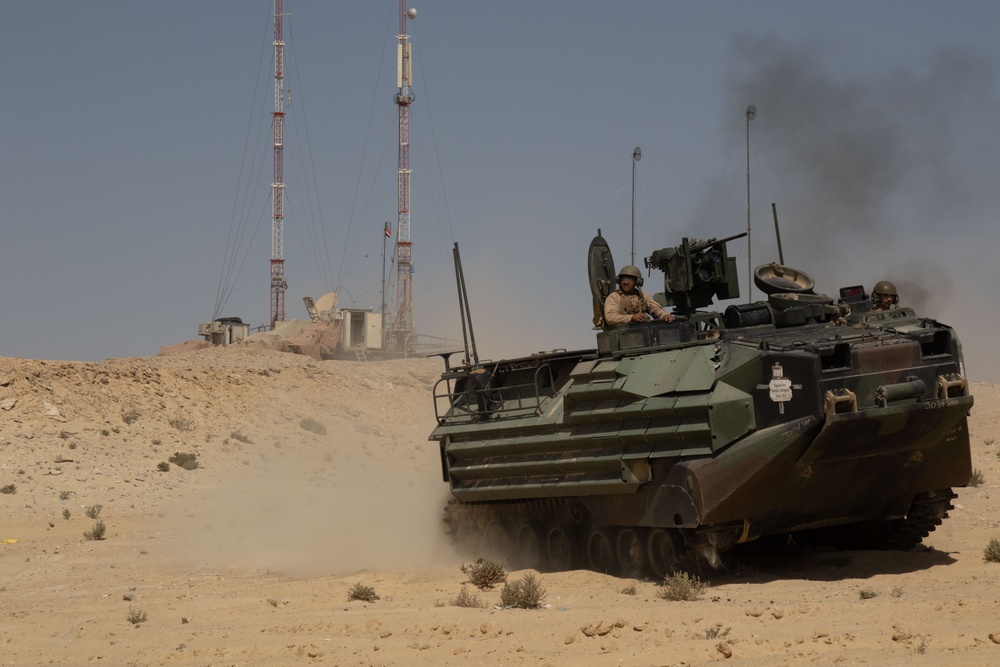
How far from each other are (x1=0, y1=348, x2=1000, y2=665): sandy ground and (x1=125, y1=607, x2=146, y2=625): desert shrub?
0.05m

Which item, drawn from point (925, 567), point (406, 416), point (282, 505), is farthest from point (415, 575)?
point (406, 416)

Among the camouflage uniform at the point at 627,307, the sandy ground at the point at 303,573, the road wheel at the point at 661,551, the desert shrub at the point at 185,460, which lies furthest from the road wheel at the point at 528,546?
the desert shrub at the point at 185,460

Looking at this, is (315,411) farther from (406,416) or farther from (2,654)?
(2,654)

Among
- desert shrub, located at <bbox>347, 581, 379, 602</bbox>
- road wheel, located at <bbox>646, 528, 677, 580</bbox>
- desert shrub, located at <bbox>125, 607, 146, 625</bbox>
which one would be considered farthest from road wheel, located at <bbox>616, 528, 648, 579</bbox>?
desert shrub, located at <bbox>125, 607, 146, 625</bbox>

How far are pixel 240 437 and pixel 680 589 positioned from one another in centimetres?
2659

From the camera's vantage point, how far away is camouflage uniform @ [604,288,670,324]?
16.2 meters

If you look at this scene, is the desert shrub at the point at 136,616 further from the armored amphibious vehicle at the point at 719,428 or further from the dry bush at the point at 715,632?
the dry bush at the point at 715,632

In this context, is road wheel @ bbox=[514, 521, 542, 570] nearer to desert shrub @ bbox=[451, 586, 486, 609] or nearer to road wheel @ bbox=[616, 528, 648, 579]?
road wheel @ bbox=[616, 528, 648, 579]

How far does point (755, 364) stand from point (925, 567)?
3.09 m

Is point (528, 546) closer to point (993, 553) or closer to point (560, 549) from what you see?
point (560, 549)

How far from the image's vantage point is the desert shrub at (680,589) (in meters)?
12.8

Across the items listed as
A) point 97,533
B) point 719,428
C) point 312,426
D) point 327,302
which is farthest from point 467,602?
point 327,302

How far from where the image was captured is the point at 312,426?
4203cm

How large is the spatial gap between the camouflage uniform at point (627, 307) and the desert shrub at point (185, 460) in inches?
726
